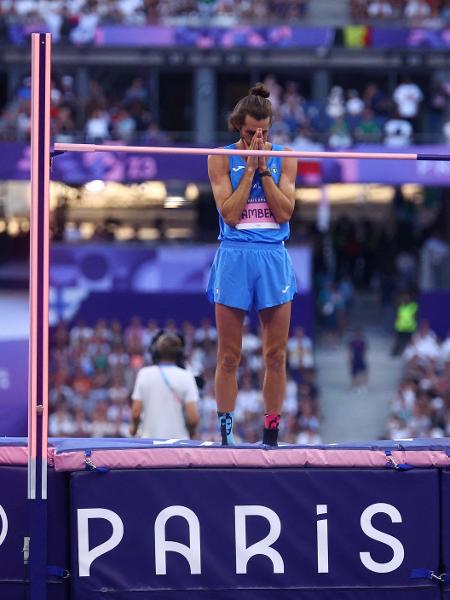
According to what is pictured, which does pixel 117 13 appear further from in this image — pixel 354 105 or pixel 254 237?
pixel 254 237

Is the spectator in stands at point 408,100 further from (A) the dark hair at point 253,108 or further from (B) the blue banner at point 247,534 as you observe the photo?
(B) the blue banner at point 247,534

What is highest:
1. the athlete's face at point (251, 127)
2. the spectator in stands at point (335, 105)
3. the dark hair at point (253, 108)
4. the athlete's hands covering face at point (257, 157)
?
the spectator in stands at point (335, 105)

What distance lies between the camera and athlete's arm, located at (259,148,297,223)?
6.23 m

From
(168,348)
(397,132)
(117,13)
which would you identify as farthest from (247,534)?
(117,13)

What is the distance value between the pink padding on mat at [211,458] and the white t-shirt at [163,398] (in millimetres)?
2166

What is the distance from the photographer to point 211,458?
5.76 m

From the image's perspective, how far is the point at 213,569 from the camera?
573cm

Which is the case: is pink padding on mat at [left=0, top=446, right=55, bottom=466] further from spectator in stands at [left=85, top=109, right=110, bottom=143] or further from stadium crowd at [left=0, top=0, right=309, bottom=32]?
stadium crowd at [left=0, top=0, right=309, bottom=32]

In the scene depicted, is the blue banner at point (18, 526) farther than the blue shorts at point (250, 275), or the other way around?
the blue shorts at point (250, 275)

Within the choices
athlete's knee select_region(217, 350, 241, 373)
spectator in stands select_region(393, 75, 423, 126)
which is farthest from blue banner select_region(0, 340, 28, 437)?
athlete's knee select_region(217, 350, 241, 373)

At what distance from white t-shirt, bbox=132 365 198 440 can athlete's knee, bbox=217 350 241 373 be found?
4.64ft

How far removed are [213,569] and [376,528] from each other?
2.38 feet

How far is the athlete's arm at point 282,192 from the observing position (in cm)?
623

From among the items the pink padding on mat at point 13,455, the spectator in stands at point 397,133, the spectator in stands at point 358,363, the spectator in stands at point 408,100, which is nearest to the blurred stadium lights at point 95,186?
the spectator in stands at point 397,133
